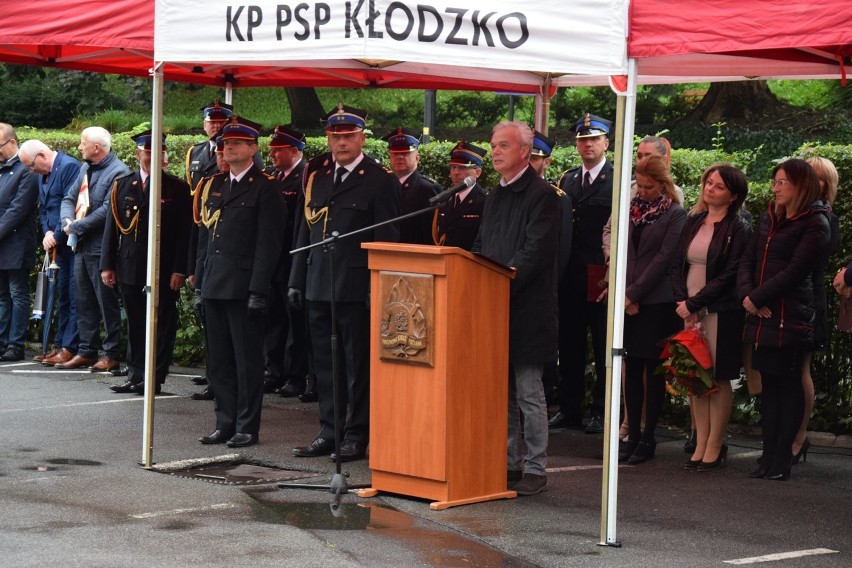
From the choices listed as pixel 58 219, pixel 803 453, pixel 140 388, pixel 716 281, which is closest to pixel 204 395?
pixel 140 388

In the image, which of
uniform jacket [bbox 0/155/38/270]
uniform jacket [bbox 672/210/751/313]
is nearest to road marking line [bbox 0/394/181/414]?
uniform jacket [bbox 0/155/38/270]

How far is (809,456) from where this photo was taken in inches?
365

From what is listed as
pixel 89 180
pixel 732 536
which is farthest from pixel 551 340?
pixel 89 180

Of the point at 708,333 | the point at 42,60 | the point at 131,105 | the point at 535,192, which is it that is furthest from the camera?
the point at 131,105

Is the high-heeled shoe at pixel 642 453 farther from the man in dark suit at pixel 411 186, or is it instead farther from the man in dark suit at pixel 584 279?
the man in dark suit at pixel 411 186

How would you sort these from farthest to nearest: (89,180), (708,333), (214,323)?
(89,180) < (214,323) < (708,333)

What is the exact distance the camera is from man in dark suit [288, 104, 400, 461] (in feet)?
28.2

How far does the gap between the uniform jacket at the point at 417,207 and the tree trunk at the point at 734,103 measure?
18.5 metres

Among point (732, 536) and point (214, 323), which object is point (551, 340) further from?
point (214, 323)

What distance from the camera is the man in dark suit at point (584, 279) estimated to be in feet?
32.2

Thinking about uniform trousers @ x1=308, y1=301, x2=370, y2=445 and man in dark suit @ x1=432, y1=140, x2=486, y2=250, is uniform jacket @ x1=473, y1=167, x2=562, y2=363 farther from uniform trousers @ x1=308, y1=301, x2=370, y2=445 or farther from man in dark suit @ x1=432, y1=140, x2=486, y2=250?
man in dark suit @ x1=432, y1=140, x2=486, y2=250

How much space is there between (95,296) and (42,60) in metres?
2.98

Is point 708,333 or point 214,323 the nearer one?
point 708,333

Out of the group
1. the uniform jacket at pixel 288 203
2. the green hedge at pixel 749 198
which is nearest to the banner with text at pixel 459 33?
the green hedge at pixel 749 198
